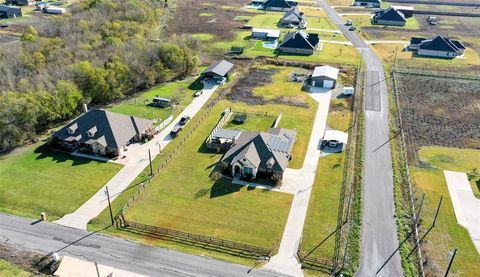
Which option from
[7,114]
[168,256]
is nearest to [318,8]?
[7,114]

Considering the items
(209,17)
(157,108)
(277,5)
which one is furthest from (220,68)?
(277,5)

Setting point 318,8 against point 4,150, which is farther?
point 318,8

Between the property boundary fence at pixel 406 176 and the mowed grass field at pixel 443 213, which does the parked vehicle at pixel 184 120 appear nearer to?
the property boundary fence at pixel 406 176

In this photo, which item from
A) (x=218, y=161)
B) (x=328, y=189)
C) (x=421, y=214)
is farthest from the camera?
(x=218, y=161)

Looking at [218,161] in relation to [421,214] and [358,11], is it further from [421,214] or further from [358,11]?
[358,11]

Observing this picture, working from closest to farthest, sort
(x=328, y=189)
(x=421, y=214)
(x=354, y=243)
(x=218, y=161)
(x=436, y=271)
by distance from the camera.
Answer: (x=436, y=271) → (x=354, y=243) → (x=421, y=214) → (x=328, y=189) → (x=218, y=161)

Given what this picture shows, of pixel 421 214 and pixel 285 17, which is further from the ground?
pixel 285 17
